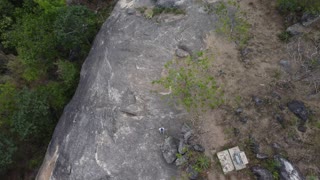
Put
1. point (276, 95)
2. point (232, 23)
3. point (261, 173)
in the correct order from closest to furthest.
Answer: point (261, 173) → point (276, 95) → point (232, 23)

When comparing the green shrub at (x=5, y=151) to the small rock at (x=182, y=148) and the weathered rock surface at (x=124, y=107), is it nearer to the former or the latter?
the weathered rock surface at (x=124, y=107)

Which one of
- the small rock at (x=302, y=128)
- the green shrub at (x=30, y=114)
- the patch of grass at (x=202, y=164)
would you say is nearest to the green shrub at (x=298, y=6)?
the small rock at (x=302, y=128)

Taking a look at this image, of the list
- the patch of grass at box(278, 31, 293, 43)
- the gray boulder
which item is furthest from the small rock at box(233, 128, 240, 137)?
the gray boulder

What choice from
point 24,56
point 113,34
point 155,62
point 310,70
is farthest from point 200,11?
point 24,56

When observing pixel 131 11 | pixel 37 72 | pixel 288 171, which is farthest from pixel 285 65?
pixel 37 72

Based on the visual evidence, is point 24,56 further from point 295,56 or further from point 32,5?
point 295,56

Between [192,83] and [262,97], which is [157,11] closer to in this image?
[192,83]

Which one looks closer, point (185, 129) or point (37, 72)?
point (185, 129)
